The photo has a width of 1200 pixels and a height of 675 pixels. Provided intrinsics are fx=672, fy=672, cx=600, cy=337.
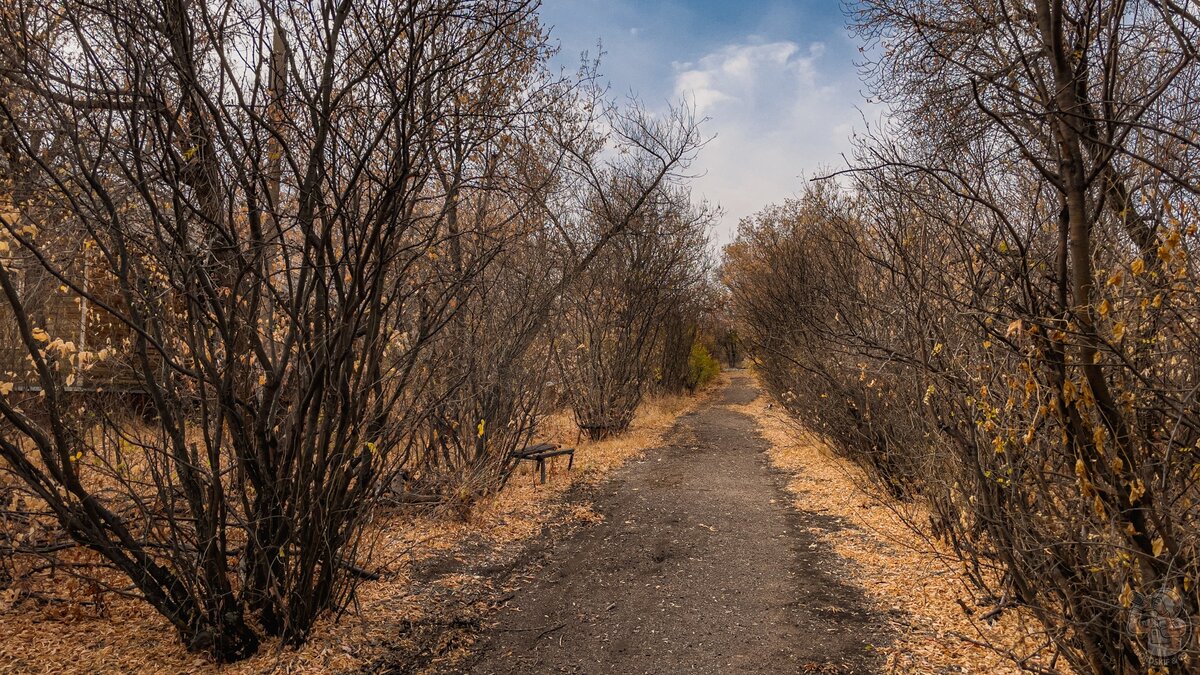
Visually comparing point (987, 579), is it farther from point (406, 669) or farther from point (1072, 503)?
point (406, 669)

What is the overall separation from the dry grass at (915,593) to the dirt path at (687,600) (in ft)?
0.70

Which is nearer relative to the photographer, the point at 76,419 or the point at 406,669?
the point at 406,669

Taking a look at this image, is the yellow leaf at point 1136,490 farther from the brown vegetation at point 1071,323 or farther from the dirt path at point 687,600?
the dirt path at point 687,600

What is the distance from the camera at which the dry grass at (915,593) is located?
4.20 metres

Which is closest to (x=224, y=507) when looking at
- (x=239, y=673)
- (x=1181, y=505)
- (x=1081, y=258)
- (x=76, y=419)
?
(x=239, y=673)

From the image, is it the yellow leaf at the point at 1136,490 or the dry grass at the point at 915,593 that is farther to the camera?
the dry grass at the point at 915,593

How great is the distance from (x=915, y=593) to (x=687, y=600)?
6.03 feet

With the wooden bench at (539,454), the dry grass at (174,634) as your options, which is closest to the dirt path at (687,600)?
the dry grass at (174,634)

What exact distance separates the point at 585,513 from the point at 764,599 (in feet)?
10.8

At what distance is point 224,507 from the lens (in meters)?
3.98

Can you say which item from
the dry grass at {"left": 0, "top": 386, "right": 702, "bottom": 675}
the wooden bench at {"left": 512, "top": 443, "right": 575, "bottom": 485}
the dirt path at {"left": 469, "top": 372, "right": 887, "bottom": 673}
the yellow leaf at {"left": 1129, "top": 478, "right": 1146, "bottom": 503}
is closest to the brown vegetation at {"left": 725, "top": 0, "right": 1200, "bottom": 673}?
the yellow leaf at {"left": 1129, "top": 478, "right": 1146, "bottom": 503}

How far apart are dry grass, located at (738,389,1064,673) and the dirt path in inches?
8.4

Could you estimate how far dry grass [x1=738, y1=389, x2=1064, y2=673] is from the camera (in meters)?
4.20

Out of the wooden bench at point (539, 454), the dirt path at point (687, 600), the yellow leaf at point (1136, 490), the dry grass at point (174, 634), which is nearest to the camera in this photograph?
the yellow leaf at point (1136, 490)
